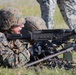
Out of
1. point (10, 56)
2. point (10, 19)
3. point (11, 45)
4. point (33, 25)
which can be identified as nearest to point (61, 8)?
point (33, 25)

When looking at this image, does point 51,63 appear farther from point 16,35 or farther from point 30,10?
point 30,10

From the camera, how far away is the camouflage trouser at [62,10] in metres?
8.21

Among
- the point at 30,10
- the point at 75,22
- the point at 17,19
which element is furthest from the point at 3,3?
the point at 17,19

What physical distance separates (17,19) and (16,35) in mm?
306

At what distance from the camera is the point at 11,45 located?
6.52 meters

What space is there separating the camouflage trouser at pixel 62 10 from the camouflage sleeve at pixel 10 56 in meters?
2.02

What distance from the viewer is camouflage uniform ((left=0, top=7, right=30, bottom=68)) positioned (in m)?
6.31

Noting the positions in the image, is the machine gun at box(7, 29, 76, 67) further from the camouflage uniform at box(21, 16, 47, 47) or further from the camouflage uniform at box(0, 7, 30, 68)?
the camouflage uniform at box(21, 16, 47, 47)

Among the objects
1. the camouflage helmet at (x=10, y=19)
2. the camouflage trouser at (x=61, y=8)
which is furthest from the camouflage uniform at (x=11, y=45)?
the camouflage trouser at (x=61, y=8)

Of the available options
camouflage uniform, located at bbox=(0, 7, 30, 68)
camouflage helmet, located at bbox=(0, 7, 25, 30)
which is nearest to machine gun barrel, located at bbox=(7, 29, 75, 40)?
camouflage uniform, located at bbox=(0, 7, 30, 68)

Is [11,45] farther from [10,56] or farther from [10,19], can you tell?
[10,19]

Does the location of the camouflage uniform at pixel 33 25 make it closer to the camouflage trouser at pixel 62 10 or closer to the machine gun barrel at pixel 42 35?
the camouflage trouser at pixel 62 10

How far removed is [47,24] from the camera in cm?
834

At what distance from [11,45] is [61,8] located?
2.29 metres
